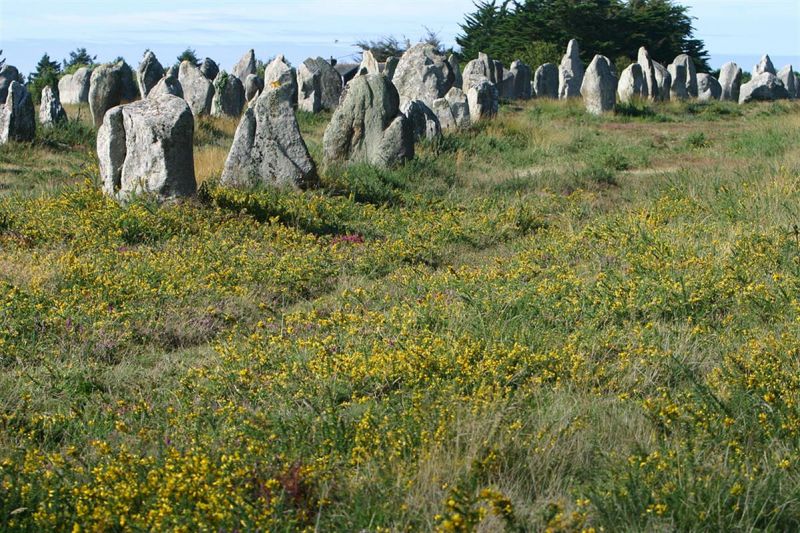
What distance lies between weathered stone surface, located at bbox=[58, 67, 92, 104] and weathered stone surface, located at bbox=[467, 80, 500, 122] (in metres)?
10.6

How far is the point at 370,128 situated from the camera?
14656 millimetres

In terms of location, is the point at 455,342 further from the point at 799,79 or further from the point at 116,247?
the point at 799,79

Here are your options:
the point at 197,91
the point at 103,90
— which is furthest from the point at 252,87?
the point at 103,90

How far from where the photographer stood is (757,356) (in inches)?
217

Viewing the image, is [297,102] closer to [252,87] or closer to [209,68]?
[252,87]

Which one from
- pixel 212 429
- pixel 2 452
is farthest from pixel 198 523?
pixel 2 452

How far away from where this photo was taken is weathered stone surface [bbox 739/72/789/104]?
33.2 meters

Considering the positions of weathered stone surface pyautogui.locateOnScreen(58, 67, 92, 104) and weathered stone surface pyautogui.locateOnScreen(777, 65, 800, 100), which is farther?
weathered stone surface pyautogui.locateOnScreen(777, 65, 800, 100)

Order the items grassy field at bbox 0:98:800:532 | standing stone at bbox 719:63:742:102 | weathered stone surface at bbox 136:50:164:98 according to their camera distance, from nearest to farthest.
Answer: grassy field at bbox 0:98:800:532 → weathered stone surface at bbox 136:50:164:98 → standing stone at bbox 719:63:742:102

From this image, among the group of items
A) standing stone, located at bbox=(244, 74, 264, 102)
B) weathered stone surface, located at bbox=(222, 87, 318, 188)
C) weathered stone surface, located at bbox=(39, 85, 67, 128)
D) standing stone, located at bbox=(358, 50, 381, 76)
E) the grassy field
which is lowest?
the grassy field

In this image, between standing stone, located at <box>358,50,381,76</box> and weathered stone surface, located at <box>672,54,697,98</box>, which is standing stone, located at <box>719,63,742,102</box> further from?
standing stone, located at <box>358,50,381,76</box>

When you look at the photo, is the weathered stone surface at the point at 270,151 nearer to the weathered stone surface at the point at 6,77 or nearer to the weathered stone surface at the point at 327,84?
the weathered stone surface at the point at 327,84

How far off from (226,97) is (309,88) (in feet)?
8.41

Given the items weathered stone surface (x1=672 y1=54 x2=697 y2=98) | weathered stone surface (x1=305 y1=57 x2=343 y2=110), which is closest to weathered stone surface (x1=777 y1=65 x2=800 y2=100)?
weathered stone surface (x1=672 y1=54 x2=697 y2=98)
